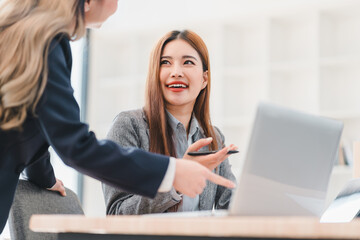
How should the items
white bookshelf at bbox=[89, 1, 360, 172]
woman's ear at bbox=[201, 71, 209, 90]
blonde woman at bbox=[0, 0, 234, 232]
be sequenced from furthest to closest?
1. white bookshelf at bbox=[89, 1, 360, 172]
2. woman's ear at bbox=[201, 71, 209, 90]
3. blonde woman at bbox=[0, 0, 234, 232]

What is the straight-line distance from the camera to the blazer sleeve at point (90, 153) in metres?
1.03

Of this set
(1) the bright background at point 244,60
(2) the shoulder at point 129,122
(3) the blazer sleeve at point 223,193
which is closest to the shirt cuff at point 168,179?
(2) the shoulder at point 129,122

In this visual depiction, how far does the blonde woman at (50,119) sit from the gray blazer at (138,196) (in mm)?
597

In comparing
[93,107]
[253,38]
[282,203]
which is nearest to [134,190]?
[282,203]

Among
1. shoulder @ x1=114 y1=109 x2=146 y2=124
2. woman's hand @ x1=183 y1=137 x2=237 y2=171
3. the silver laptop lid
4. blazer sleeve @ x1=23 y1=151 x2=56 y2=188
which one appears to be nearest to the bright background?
shoulder @ x1=114 y1=109 x2=146 y2=124

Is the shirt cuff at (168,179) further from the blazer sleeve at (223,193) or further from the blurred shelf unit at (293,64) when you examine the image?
the blurred shelf unit at (293,64)

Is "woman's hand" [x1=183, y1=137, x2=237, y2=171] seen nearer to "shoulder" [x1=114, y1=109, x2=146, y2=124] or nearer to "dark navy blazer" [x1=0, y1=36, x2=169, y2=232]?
"dark navy blazer" [x1=0, y1=36, x2=169, y2=232]

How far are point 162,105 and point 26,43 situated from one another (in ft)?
3.29

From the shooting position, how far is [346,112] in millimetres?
3865

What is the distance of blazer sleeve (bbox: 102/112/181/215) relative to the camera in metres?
1.69

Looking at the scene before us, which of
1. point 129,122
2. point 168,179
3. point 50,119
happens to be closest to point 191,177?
point 168,179

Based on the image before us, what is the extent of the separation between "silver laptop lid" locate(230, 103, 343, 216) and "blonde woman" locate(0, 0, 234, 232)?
0.13 metres

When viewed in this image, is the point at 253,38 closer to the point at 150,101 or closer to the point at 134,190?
the point at 150,101

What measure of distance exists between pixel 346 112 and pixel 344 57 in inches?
18.2
